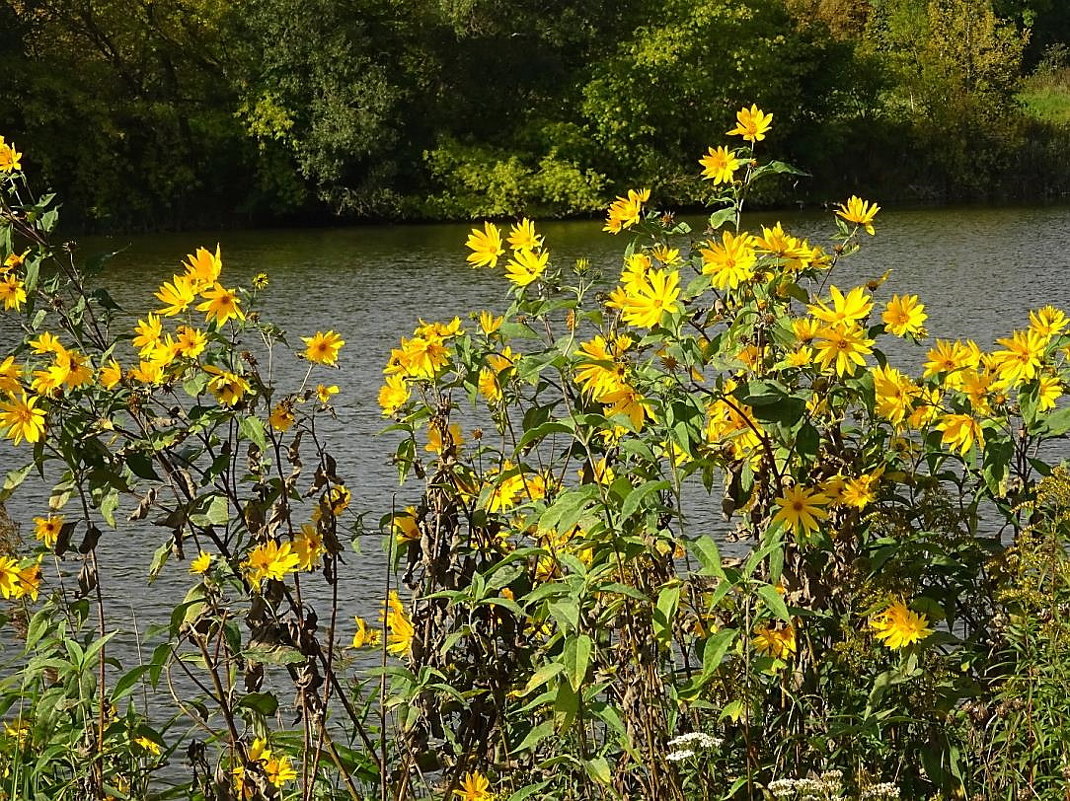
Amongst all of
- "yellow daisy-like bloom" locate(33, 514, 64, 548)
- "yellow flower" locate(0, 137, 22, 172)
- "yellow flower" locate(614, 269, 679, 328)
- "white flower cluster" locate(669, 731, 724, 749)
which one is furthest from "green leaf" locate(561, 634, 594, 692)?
"yellow flower" locate(0, 137, 22, 172)

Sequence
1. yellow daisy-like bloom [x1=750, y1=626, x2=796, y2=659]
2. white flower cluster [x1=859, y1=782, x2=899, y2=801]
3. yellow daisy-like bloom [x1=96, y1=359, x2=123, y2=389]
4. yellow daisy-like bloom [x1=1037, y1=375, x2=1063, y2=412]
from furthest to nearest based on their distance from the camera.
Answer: yellow daisy-like bloom [x1=1037, y1=375, x2=1063, y2=412] < yellow daisy-like bloom [x1=750, y1=626, x2=796, y2=659] < yellow daisy-like bloom [x1=96, y1=359, x2=123, y2=389] < white flower cluster [x1=859, y1=782, x2=899, y2=801]

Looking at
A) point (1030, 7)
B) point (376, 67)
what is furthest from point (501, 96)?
point (1030, 7)

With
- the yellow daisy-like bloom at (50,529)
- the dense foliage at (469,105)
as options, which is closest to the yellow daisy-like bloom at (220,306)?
the yellow daisy-like bloom at (50,529)

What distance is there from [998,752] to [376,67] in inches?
925

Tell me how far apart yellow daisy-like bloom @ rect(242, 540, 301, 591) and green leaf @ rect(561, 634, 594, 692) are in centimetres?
47

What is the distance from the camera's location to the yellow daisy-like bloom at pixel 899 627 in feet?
8.20

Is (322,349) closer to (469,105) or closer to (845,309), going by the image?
(845,309)

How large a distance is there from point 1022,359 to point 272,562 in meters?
1.37

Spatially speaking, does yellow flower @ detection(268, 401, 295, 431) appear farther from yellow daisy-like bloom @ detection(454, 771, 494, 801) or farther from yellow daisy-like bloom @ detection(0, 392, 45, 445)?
yellow daisy-like bloom @ detection(454, 771, 494, 801)

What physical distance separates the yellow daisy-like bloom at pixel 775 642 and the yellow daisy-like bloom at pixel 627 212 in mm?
770

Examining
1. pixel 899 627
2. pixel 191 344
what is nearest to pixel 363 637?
pixel 191 344

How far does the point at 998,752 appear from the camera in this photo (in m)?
2.63

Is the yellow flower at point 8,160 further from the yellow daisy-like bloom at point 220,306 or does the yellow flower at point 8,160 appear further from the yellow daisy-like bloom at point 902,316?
the yellow daisy-like bloom at point 902,316

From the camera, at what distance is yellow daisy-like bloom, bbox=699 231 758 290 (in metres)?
2.48
